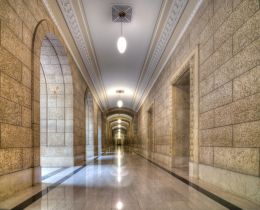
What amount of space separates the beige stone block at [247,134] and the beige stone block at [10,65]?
3431 millimetres

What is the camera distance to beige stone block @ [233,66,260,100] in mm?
3203

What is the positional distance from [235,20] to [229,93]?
1.08 metres

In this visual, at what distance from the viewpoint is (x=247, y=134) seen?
343cm

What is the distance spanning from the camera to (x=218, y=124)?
14.5 ft

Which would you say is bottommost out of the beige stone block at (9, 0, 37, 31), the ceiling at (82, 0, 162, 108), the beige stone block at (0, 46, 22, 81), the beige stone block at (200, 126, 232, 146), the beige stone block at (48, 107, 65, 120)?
the beige stone block at (200, 126, 232, 146)

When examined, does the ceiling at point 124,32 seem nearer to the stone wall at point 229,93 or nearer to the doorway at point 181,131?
the stone wall at point 229,93

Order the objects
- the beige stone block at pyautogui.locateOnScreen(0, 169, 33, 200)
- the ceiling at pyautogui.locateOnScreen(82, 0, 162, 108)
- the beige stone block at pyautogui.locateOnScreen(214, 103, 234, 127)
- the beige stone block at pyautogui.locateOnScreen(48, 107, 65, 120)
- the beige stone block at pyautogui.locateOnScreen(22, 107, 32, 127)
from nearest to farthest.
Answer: the beige stone block at pyautogui.locateOnScreen(0, 169, 33, 200) → the beige stone block at pyautogui.locateOnScreen(214, 103, 234, 127) → the beige stone block at pyautogui.locateOnScreen(22, 107, 32, 127) → the ceiling at pyautogui.locateOnScreen(82, 0, 162, 108) → the beige stone block at pyautogui.locateOnScreen(48, 107, 65, 120)

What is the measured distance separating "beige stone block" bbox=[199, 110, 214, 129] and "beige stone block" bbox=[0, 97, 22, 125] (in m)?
3.34

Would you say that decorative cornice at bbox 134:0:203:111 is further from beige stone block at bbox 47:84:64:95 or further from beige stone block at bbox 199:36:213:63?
beige stone block at bbox 47:84:64:95

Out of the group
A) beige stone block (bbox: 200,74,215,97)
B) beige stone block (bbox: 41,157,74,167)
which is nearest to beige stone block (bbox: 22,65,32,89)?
beige stone block (bbox: 200,74,215,97)

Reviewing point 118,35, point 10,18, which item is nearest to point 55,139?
point 118,35

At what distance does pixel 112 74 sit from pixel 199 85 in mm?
7317

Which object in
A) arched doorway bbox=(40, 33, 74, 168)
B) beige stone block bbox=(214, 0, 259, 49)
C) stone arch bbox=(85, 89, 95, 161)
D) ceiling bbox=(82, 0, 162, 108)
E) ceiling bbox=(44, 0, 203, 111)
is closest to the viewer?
beige stone block bbox=(214, 0, 259, 49)

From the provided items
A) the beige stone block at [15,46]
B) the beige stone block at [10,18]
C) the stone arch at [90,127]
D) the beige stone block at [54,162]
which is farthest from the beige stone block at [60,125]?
the stone arch at [90,127]
